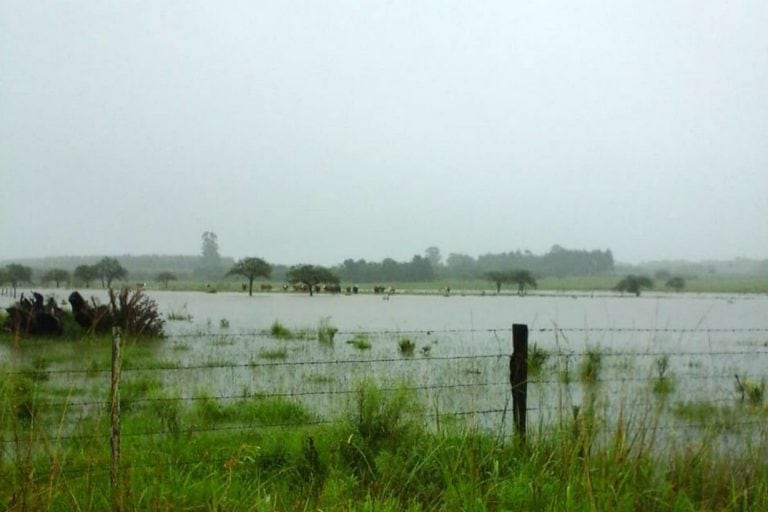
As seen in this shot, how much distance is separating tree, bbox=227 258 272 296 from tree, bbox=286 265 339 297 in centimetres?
148

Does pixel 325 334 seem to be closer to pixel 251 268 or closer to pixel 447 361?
pixel 447 361

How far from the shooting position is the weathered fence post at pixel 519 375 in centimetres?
641

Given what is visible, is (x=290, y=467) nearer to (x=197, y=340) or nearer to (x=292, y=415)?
(x=292, y=415)

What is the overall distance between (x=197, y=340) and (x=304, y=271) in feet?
43.9

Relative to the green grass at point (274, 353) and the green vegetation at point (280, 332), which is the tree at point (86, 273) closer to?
the green vegetation at point (280, 332)

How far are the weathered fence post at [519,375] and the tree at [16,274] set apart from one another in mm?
19872

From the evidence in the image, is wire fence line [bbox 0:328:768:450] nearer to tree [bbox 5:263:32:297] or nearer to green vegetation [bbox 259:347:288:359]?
green vegetation [bbox 259:347:288:359]

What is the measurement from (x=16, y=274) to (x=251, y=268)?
8.93m

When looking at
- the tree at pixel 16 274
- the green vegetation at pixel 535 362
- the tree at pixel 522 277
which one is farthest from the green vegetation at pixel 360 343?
the tree at pixel 522 277

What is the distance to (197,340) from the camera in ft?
59.1

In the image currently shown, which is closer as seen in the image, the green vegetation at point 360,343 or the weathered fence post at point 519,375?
the weathered fence post at point 519,375

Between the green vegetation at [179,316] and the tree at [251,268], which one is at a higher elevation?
the tree at [251,268]

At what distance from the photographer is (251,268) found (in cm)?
2762

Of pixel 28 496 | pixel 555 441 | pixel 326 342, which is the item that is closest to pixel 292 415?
pixel 555 441
